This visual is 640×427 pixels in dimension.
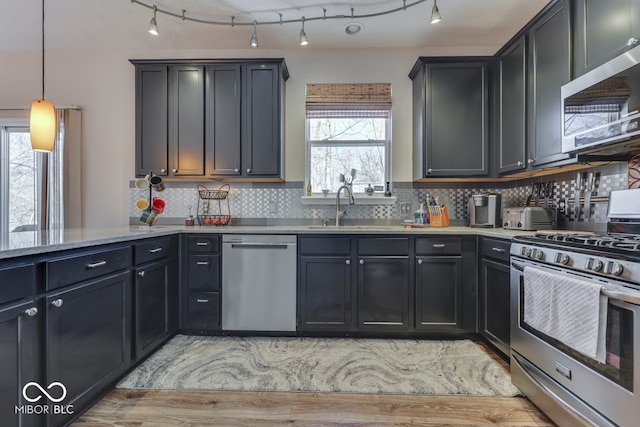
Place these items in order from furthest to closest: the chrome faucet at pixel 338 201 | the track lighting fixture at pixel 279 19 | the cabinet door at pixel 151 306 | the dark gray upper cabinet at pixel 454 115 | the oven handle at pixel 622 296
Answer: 1. the chrome faucet at pixel 338 201
2. the dark gray upper cabinet at pixel 454 115
3. the track lighting fixture at pixel 279 19
4. the cabinet door at pixel 151 306
5. the oven handle at pixel 622 296

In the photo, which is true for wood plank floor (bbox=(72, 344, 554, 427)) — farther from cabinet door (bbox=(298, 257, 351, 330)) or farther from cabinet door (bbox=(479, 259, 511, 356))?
cabinet door (bbox=(298, 257, 351, 330))

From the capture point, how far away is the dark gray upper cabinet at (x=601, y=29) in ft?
4.89

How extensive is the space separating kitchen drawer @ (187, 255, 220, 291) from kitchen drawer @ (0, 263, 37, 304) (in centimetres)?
130

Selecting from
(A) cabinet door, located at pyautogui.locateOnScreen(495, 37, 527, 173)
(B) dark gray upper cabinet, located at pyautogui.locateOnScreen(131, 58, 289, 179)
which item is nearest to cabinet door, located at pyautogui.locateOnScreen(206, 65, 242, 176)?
(B) dark gray upper cabinet, located at pyautogui.locateOnScreen(131, 58, 289, 179)

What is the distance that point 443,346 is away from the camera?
2381mm

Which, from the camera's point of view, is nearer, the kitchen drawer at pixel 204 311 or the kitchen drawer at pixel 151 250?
the kitchen drawer at pixel 151 250

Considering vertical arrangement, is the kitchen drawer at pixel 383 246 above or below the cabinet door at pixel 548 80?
below

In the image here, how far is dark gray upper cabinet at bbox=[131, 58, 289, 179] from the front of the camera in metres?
2.80

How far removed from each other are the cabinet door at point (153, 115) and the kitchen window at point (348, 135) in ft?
4.71

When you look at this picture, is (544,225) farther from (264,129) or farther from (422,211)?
(264,129)

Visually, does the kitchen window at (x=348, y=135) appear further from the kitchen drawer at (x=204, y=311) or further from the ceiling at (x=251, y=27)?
the kitchen drawer at (x=204, y=311)

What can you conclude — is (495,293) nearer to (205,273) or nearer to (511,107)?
(511,107)

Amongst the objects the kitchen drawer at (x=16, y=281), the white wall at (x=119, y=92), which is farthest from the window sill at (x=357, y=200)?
the kitchen drawer at (x=16, y=281)

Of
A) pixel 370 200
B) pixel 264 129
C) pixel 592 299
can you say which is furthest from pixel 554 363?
pixel 264 129
